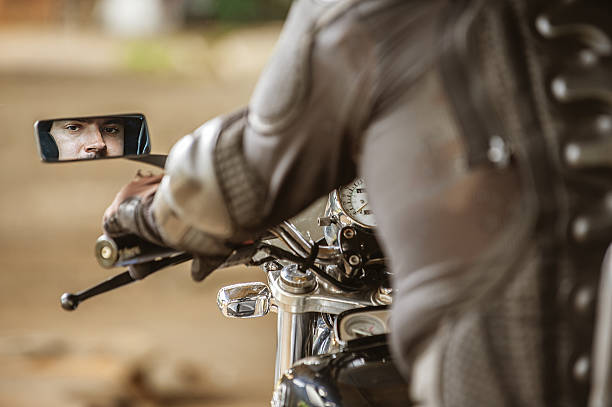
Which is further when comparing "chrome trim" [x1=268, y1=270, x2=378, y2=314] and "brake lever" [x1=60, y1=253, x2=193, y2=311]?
"chrome trim" [x1=268, y1=270, x2=378, y2=314]

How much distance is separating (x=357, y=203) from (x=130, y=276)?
0.30 metres

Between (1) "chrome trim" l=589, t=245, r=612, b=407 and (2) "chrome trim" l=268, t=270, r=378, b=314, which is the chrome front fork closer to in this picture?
(2) "chrome trim" l=268, t=270, r=378, b=314

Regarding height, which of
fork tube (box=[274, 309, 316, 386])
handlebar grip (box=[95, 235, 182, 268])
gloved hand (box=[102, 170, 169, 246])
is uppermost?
gloved hand (box=[102, 170, 169, 246])

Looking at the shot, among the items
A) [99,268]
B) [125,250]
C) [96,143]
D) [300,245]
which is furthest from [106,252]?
[99,268]

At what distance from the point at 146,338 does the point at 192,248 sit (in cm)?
168

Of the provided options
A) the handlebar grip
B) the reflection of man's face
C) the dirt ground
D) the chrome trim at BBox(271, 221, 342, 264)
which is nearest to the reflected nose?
the reflection of man's face

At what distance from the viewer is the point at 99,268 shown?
2660 mm

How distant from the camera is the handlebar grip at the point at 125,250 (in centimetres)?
76

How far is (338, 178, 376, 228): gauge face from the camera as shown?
0.92 meters

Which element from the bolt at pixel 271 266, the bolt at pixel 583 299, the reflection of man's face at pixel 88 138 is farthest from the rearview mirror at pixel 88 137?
the bolt at pixel 583 299

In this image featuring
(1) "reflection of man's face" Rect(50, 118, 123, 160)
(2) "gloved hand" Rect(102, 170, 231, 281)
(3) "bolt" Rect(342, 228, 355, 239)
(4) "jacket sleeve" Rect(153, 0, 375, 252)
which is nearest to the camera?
(4) "jacket sleeve" Rect(153, 0, 375, 252)

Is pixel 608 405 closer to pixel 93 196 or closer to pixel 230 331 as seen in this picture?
pixel 230 331

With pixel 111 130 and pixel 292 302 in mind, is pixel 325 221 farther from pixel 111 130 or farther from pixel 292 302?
pixel 111 130

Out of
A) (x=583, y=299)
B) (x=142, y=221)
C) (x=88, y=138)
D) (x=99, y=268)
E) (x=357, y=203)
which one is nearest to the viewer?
(x=583, y=299)
